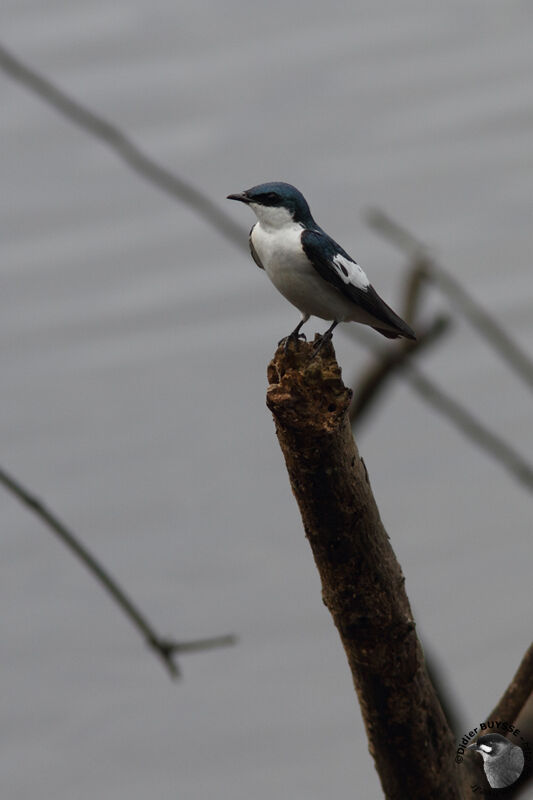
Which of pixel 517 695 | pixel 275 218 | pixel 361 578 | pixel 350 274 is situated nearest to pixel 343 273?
pixel 350 274

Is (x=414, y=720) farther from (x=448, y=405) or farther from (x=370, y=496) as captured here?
(x=448, y=405)

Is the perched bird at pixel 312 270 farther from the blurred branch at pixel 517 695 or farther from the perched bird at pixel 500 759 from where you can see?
the perched bird at pixel 500 759

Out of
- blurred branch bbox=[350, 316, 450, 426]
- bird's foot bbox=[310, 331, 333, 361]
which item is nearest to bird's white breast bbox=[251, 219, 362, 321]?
bird's foot bbox=[310, 331, 333, 361]

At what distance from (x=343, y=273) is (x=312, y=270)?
6 centimetres

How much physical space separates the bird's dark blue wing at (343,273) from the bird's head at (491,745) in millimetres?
669

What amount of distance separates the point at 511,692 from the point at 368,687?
0.68 ft

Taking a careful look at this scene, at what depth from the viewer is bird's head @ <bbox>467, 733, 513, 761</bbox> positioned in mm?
1421

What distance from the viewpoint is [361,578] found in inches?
57.9

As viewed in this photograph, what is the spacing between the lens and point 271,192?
6.46ft

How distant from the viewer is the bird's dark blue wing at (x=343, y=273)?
5.99 feet

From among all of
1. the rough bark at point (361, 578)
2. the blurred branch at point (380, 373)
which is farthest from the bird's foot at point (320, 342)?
the blurred branch at point (380, 373)

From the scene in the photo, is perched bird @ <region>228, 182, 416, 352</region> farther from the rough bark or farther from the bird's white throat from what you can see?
the rough bark

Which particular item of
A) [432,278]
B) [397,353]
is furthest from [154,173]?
[432,278]

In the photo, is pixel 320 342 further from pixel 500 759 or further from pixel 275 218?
pixel 500 759
